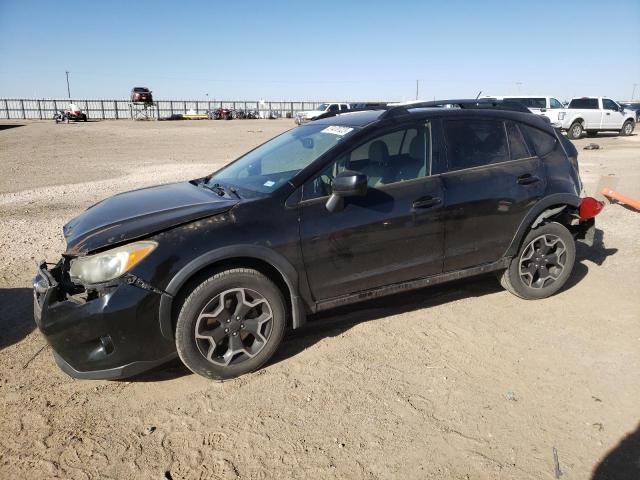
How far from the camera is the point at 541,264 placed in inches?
180

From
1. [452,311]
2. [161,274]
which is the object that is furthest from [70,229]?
[452,311]

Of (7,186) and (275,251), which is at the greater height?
(275,251)

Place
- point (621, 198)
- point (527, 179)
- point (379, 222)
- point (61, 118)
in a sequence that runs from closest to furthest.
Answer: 1. point (379, 222)
2. point (527, 179)
3. point (621, 198)
4. point (61, 118)

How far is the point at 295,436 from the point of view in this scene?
284cm

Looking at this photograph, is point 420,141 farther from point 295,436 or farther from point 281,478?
point 281,478

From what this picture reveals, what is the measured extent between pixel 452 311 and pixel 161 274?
8.51 feet

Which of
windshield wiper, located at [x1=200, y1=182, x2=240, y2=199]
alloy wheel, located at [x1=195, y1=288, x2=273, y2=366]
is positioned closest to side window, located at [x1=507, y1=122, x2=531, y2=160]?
windshield wiper, located at [x1=200, y1=182, x2=240, y2=199]

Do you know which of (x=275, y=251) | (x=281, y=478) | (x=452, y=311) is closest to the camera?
(x=281, y=478)

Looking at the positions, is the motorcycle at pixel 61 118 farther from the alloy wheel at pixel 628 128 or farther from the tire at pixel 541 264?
the tire at pixel 541 264

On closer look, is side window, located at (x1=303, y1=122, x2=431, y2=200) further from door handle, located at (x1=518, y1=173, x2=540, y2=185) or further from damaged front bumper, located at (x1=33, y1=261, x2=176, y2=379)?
damaged front bumper, located at (x1=33, y1=261, x2=176, y2=379)

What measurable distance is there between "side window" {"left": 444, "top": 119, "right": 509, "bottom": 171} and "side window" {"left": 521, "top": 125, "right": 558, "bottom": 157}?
307 millimetres

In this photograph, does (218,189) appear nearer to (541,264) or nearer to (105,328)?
(105,328)

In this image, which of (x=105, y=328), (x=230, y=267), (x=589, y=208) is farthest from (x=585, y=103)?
(x=105, y=328)

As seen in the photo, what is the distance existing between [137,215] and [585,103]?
25257mm
